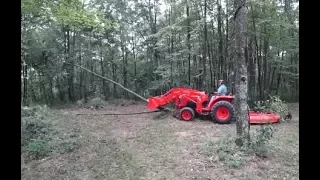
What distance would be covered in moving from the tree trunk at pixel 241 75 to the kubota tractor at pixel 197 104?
360cm

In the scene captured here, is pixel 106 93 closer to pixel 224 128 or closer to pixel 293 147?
pixel 224 128

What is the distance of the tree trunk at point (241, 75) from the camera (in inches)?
297

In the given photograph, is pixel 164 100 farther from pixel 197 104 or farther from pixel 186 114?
pixel 197 104

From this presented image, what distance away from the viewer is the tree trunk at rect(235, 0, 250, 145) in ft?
24.7

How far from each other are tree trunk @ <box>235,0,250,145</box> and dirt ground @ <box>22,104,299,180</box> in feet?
3.27

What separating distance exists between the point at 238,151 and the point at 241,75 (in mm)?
1921

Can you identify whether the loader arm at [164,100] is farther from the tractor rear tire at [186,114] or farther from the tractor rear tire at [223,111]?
the tractor rear tire at [223,111]

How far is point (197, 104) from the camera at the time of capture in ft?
A: 38.4

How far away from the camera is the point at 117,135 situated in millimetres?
10047

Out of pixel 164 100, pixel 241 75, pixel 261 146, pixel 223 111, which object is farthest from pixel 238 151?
pixel 164 100
